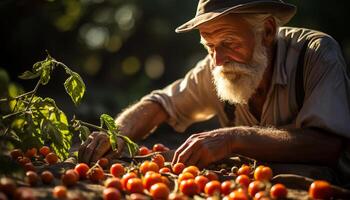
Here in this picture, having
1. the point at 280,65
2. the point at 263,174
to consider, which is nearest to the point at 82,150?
the point at 263,174

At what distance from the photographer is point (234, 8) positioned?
385 centimetres

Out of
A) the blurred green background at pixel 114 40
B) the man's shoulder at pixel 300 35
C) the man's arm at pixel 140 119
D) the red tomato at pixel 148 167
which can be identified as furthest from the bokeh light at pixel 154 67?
the red tomato at pixel 148 167

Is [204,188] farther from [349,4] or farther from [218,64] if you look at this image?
[349,4]

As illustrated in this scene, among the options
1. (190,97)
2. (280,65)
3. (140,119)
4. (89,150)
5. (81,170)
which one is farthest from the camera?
(190,97)

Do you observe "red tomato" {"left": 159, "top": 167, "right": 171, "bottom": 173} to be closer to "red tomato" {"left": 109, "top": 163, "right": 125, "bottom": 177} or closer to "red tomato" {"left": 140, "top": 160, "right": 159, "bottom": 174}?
"red tomato" {"left": 140, "top": 160, "right": 159, "bottom": 174}

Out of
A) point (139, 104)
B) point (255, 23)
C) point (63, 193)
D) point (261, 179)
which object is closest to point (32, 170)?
point (63, 193)

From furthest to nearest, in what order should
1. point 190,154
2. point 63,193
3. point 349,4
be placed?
point 349,4 < point 190,154 < point 63,193

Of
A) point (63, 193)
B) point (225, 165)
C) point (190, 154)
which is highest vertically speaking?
point (63, 193)

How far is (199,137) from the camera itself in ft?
11.8

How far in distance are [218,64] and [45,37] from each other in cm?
696

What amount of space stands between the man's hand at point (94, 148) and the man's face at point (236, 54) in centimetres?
108

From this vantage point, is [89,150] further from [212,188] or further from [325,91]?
[325,91]

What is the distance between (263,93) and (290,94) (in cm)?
32

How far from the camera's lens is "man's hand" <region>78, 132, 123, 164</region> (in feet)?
12.3
